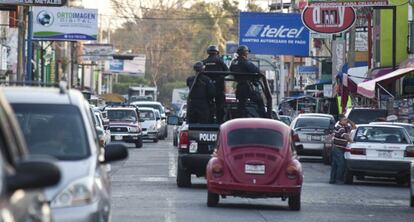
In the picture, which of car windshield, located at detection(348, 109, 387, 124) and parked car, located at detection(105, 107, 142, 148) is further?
parked car, located at detection(105, 107, 142, 148)

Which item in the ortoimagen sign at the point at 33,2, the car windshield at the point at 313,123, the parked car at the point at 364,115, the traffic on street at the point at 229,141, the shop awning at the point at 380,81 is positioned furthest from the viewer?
the ortoimagen sign at the point at 33,2

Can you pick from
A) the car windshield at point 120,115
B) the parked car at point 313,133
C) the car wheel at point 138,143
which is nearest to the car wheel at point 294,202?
the parked car at point 313,133

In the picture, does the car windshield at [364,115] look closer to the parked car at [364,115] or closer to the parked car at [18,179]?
the parked car at [364,115]

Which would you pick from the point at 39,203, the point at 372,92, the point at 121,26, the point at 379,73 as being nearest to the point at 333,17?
→ the point at 379,73

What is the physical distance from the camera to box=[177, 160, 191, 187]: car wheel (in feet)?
73.7

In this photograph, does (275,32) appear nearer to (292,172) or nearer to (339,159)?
(339,159)

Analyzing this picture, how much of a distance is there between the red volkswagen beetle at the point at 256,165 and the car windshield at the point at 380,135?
25.2 feet

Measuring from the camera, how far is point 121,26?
125 metres

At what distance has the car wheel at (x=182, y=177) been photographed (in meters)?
22.5

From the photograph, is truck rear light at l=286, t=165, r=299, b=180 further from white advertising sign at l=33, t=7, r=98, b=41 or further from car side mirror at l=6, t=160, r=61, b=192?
white advertising sign at l=33, t=7, r=98, b=41

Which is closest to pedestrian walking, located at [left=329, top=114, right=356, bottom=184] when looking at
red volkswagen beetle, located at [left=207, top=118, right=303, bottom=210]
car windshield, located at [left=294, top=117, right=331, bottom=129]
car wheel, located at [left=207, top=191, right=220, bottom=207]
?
red volkswagen beetle, located at [left=207, top=118, right=303, bottom=210]

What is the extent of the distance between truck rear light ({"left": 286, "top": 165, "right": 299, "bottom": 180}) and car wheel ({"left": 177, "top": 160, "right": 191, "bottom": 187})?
4.52 m

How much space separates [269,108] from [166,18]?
9031cm

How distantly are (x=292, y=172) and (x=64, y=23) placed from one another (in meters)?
52.7
